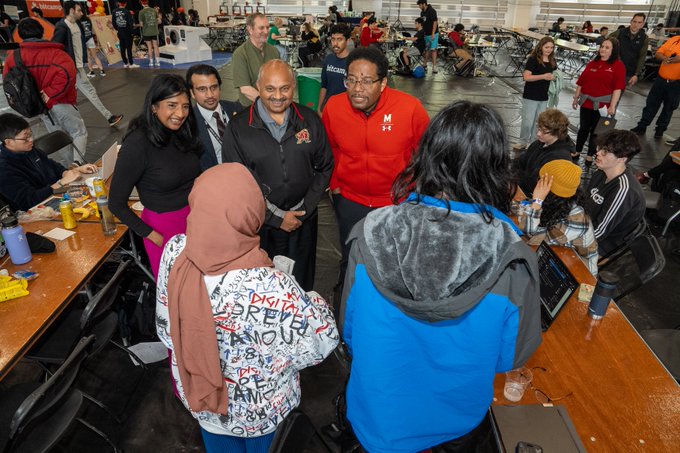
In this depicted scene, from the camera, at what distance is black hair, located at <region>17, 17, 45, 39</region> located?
14.5 ft

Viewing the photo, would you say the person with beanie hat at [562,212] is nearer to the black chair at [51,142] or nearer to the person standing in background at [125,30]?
the black chair at [51,142]

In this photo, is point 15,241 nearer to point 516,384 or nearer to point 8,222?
point 8,222

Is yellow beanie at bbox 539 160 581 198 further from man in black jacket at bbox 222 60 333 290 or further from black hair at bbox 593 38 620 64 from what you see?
black hair at bbox 593 38 620 64

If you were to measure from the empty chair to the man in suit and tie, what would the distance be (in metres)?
1.42

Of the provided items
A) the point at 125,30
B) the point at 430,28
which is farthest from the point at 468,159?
the point at 125,30

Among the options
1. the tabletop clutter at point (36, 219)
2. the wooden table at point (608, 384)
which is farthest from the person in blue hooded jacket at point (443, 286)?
the tabletop clutter at point (36, 219)

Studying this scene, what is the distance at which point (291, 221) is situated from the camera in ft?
9.02

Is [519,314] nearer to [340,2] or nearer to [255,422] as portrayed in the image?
[255,422]

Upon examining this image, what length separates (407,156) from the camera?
2.82 meters

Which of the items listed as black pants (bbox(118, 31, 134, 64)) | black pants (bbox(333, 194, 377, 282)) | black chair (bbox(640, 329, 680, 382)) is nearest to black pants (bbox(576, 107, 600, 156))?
black chair (bbox(640, 329, 680, 382))

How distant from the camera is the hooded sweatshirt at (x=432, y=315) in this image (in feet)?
3.55

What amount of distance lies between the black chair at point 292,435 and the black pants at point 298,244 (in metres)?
1.57

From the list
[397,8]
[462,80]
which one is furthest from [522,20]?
[462,80]

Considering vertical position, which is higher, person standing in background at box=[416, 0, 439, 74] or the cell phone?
person standing in background at box=[416, 0, 439, 74]
